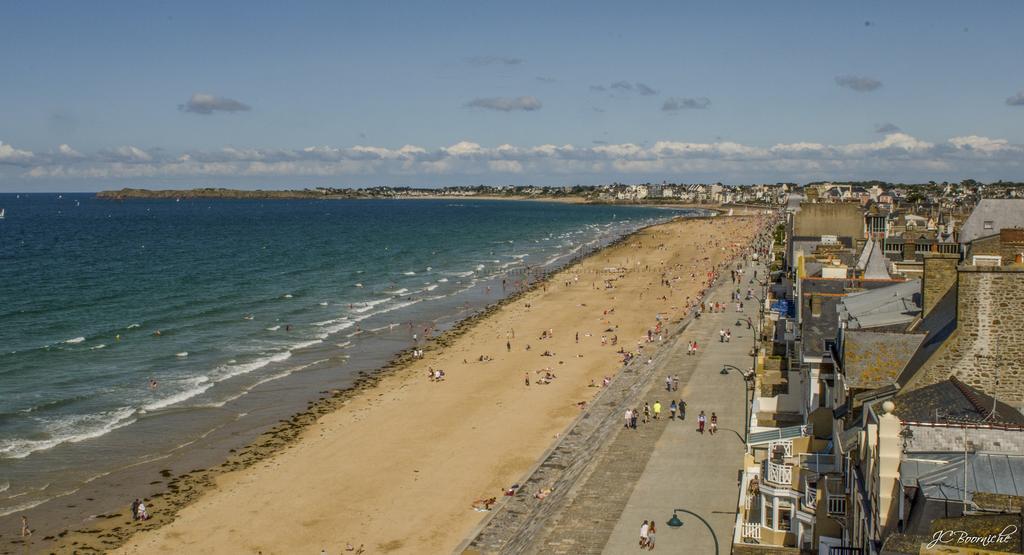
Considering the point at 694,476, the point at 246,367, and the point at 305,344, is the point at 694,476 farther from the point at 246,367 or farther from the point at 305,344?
→ the point at 305,344

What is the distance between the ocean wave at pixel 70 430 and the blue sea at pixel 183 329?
0.11 m

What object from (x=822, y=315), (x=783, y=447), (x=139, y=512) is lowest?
(x=139, y=512)

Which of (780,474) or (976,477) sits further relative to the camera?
(780,474)

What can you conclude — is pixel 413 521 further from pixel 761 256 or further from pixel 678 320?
pixel 761 256

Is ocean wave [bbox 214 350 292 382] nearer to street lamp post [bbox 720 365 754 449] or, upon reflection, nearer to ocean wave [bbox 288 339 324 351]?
ocean wave [bbox 288 339 324 351]

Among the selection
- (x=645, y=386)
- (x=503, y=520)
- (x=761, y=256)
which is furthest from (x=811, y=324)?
(x=761, y=256)

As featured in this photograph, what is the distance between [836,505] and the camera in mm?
16156

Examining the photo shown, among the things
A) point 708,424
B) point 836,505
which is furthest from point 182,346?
point 836,505

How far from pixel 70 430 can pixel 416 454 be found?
14887 mm

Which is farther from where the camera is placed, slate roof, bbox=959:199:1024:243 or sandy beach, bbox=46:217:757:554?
slate roof, bbox=959:199:1024:243

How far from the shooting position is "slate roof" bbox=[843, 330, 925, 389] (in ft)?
58.0

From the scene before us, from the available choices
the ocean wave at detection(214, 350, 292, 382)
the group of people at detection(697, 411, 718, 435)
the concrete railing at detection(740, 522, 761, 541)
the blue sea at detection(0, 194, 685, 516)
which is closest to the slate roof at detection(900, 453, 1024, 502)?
the concrete railing at detection(740, 522, 761, 541)

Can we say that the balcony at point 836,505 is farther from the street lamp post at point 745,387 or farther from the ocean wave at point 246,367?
the ocean wave at point 246,367

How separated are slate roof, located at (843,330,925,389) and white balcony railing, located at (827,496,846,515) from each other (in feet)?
8.25
